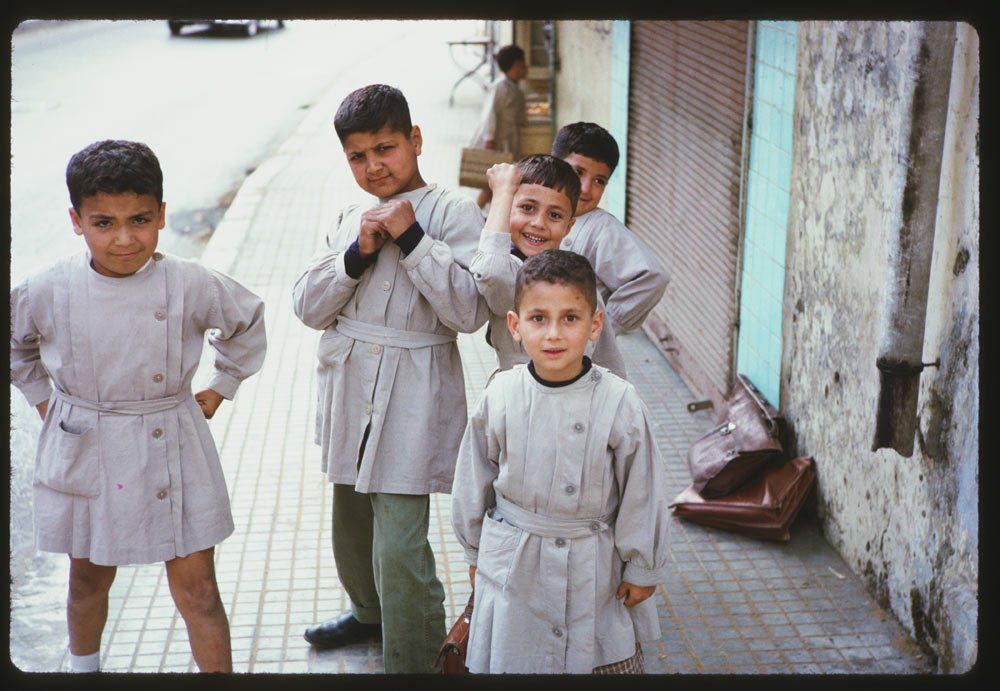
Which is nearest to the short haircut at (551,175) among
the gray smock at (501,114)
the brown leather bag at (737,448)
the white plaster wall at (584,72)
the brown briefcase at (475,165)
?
the brown leather bag at (737,448)

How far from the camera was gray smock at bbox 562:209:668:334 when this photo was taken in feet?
12.5

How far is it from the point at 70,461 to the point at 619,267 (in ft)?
6.06

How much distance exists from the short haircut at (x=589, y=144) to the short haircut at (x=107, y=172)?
1436mm

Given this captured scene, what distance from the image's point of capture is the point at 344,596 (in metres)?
4.38

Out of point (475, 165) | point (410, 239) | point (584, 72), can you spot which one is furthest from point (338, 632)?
point (584, 72)

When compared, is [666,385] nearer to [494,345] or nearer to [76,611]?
[494,345]

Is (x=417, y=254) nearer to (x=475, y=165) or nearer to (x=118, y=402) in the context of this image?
(x=118, y=402)

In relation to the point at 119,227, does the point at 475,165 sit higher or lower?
lower

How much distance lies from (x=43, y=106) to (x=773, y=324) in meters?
13.8

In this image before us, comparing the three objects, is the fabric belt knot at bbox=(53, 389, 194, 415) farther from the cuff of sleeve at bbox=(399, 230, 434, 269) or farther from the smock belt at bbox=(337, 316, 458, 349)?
the cuff of sleeve at bbox=(399, 230, 434, 269)

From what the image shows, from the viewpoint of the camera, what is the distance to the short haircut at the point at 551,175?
335cm

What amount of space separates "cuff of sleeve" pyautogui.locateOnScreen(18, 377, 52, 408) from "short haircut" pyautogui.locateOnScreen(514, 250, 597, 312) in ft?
4.53

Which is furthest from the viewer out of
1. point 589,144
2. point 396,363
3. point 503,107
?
point 503,107

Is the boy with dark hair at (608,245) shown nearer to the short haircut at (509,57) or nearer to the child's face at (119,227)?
the child's face at (119,227)
